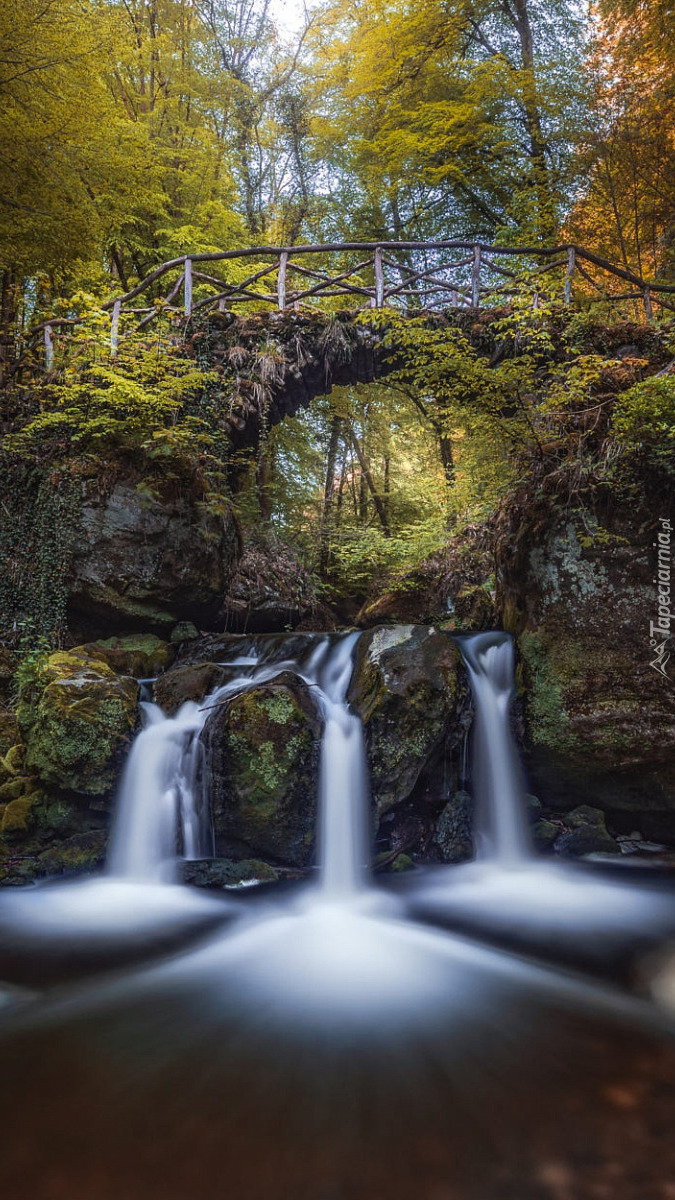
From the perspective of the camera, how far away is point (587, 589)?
18.6 ft

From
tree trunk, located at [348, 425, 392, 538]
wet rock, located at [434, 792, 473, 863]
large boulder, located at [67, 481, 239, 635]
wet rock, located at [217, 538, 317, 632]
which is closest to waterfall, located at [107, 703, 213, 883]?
wet rock, located at [434, 792, 473, 863]

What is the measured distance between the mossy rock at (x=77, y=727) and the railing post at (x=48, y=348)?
186 inches

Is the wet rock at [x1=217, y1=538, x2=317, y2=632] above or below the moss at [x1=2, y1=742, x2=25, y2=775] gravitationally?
above

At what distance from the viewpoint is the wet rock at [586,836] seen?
5109mm

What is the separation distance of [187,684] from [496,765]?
3179mm

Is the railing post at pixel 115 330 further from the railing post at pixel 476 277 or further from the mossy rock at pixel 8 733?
the railing post at pixel 476 277

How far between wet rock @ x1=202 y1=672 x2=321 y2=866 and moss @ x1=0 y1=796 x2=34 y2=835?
156cm

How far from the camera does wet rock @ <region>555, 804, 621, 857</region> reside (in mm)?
5109

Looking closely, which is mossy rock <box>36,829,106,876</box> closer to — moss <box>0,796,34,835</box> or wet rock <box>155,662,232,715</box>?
moss <box>0,796,34,835</box>

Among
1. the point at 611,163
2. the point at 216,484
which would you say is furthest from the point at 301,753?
the point at 611,163

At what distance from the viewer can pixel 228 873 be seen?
15.7ft

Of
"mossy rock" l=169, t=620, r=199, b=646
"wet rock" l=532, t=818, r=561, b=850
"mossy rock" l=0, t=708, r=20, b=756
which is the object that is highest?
"mossy rock" l=169, t=620, r=199, b=646

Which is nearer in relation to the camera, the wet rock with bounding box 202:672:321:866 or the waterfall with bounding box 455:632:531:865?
the wet rock with bounding box 202:672:321:866

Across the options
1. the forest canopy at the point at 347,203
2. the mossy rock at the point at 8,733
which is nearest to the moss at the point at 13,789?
the mossy rock at the point at 8,733
